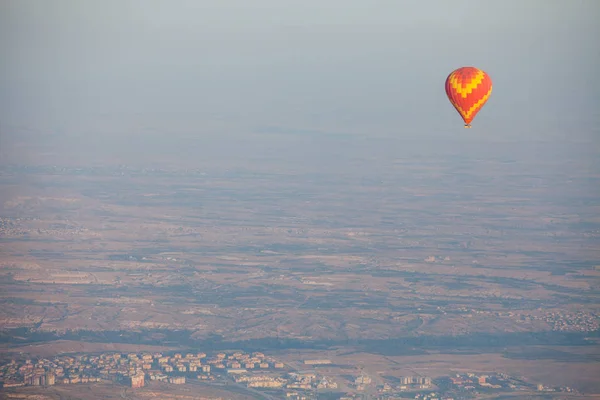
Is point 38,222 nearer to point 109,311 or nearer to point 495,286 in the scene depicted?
point 109,311

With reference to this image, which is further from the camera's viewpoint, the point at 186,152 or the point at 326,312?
the point at 186,152

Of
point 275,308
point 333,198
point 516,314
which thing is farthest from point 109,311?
point 333,198

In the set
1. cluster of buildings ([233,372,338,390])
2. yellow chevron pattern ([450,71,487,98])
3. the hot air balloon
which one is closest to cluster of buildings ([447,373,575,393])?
cluster of buildings ([233,372,338,390])

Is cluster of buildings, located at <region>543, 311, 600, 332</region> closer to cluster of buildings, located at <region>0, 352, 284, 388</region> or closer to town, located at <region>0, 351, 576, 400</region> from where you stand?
town, located at <region>0, 351, 576, 400</region>

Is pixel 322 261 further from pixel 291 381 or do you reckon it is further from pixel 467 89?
pixel 467 89

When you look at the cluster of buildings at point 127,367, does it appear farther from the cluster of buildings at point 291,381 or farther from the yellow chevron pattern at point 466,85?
the yellow chevron pattern at point 466,85

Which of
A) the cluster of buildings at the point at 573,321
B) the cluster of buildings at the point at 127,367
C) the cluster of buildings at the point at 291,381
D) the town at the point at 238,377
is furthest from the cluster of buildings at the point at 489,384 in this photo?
the cluster of buildings at the point at 573,321
